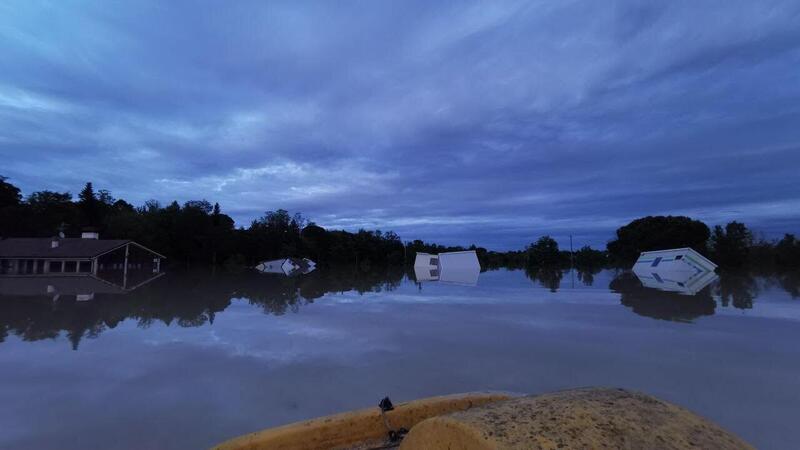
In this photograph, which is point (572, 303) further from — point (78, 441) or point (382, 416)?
point (78, 441)

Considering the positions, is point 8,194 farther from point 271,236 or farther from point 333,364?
point 333,364

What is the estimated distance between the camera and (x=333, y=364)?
671 cm

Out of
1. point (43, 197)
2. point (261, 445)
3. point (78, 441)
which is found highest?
point (43, 197)

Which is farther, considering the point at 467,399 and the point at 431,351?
the point at 431,351

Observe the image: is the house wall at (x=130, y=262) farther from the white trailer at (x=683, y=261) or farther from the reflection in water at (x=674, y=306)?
the white trailer at (x=683, y=261)

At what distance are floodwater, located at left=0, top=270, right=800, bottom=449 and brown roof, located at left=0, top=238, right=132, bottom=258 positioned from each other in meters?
24.6

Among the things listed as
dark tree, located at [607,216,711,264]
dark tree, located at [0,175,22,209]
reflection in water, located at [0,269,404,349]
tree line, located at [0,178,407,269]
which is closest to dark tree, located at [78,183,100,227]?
tree line, located at [0,178,407,269]

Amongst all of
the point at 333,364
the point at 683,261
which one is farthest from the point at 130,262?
the point at 683,261

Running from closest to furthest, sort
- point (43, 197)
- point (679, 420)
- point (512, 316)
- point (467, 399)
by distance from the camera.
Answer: point (679, 420)
point (467, 399)
point (512, 316)
point (43, 197)

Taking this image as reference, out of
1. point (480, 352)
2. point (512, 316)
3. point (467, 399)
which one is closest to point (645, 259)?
point (512, 316)

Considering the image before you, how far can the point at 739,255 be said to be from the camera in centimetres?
5878

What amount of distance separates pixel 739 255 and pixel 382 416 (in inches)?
2834

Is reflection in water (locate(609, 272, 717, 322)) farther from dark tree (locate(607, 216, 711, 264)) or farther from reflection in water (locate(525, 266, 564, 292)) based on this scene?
dark tree (locate(607, 216, 711, 264))

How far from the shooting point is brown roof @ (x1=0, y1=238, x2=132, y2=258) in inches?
1299
